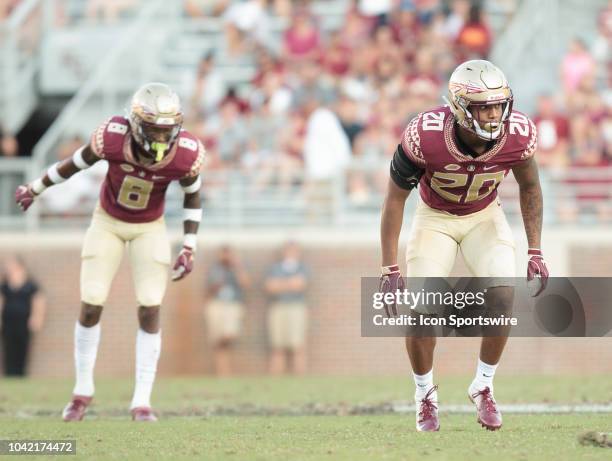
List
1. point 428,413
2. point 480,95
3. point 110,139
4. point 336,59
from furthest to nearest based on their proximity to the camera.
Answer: point 336,59
point 110,139
point 428,413
point 480,95

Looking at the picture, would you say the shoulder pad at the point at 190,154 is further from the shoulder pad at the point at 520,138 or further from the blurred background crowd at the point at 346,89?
the blurred background crowd at the point at 346,89

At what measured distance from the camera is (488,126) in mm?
7441

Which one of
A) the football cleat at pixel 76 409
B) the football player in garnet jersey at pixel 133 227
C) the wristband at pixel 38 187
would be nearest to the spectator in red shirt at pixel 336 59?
the football player in garnet jersey at pixel 133 227

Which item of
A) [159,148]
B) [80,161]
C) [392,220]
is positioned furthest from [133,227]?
[392,220]

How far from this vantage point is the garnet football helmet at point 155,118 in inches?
342

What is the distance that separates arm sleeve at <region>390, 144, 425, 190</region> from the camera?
7695mm

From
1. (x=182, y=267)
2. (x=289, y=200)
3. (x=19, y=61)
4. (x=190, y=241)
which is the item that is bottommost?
(x=182, y=267)

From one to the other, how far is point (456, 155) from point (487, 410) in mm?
1535

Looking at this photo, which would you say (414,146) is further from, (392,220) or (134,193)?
(134,193)

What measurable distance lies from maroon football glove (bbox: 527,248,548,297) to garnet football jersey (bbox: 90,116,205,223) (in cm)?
261

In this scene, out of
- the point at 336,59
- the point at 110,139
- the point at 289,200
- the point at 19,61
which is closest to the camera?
Answer: the point at 110,139

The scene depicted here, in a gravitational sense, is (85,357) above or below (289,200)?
below

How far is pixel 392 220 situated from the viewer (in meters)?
7.79

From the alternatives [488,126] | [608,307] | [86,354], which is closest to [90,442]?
[86,354]
